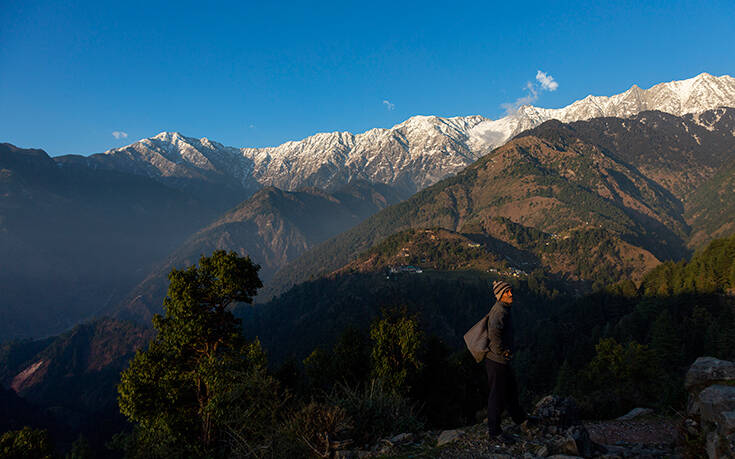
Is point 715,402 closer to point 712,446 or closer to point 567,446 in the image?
point 712,446

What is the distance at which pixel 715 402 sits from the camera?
293 inches

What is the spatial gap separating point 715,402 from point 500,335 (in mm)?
4235

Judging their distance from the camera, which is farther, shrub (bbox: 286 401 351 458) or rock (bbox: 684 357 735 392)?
shrub (bbox: 286 401 351 458)

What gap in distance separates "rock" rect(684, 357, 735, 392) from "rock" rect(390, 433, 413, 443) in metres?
7.55

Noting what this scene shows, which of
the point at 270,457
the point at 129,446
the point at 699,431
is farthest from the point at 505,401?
the point at 129,446

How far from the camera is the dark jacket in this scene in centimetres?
918

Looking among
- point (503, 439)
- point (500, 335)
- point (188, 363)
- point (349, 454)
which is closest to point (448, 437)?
point (503, 439)

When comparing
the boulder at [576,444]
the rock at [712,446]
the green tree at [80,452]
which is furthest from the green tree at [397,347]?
the green tree at [80,452]

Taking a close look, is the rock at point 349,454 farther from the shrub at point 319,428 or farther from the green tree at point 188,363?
the green tree at point 188,363

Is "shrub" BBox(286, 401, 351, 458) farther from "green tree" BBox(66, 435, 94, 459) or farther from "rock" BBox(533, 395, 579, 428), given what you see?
"green tree" BBox(66, 435, 94, 459)

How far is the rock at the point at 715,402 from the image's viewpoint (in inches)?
285

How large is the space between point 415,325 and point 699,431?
20300mm

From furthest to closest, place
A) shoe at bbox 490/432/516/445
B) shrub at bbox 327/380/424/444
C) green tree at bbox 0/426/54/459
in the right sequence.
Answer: green tree at bbox 0/426/54/459 → shrub at bbox 327/380/424/444 → shoe at bbox 490/432/516/445

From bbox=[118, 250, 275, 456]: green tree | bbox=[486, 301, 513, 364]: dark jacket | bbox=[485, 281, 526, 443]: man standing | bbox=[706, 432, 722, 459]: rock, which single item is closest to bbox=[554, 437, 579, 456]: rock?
bbox=[485, 281, 526, 443]: man standing
